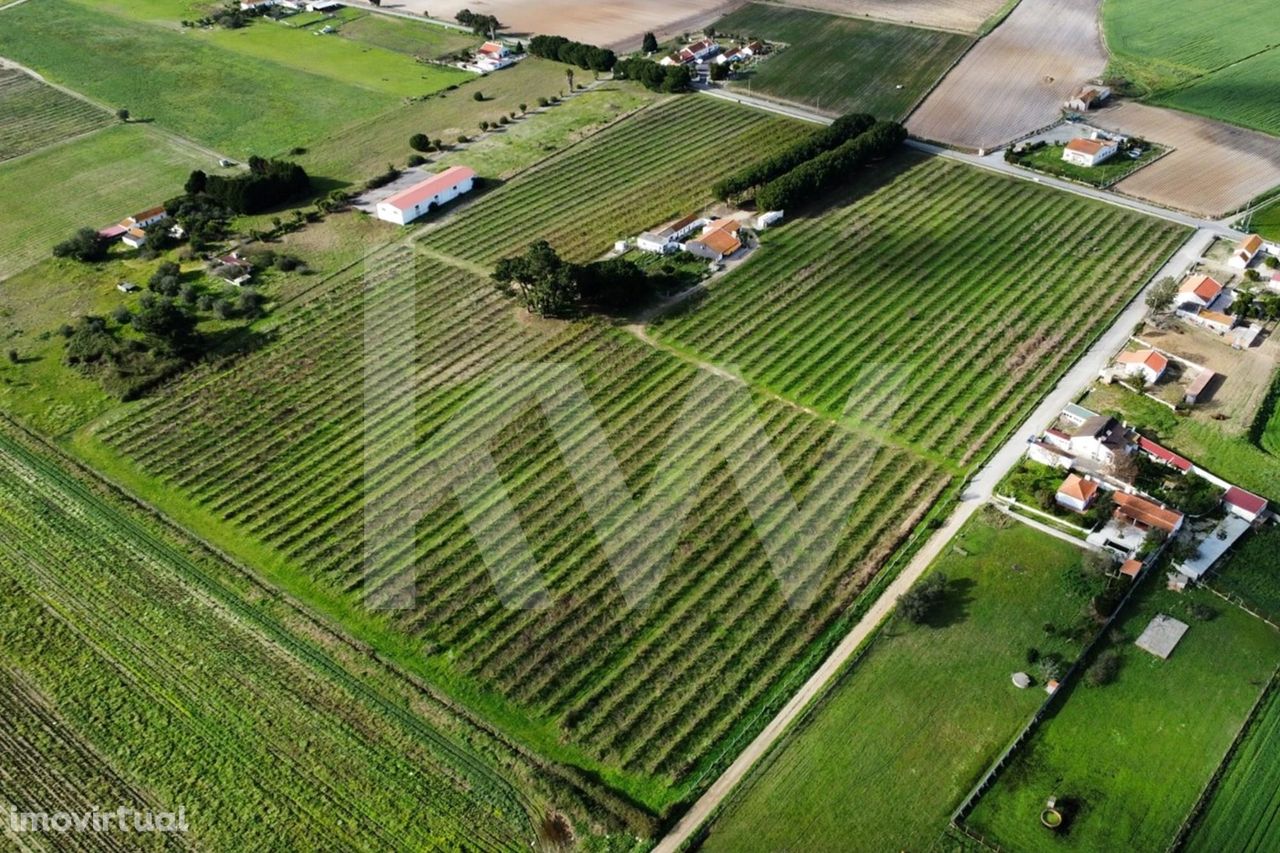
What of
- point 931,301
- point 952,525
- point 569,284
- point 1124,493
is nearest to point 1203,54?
point 931,301

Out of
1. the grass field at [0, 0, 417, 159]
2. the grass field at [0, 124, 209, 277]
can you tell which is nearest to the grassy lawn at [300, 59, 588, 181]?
the grass field at [0, 0, 417, 159]

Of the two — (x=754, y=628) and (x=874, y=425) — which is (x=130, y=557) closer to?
(x=754, y=628)

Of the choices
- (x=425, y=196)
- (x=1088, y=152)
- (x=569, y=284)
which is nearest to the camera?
(x=569, y=284)

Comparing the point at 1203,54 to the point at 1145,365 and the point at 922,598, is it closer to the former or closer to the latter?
the point at 1145,365

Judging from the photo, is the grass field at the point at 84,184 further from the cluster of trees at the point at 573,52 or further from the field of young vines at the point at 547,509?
the cluster of trees at the point at 573,52

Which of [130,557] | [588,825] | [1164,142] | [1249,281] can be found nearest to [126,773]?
[130,557]

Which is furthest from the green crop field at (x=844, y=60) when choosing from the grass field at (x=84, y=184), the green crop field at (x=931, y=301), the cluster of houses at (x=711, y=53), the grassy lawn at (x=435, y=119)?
the grass field at (x=84, y=184)

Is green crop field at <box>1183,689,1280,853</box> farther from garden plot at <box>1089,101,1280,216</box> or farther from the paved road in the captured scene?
garden plot at <box>1089,101,1280,216</box>
